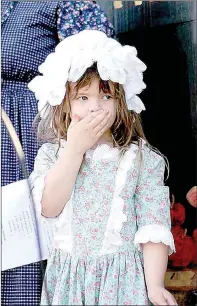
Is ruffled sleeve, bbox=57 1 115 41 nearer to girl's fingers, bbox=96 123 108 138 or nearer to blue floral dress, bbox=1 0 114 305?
blue floral dress, bbox=1 0 114 305

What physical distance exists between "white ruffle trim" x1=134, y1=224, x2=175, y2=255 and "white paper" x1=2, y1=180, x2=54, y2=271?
21cm

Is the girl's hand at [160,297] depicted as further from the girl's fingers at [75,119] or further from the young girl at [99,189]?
the girl's fingers at [75,119]

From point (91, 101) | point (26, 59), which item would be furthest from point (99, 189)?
point (26, 59)

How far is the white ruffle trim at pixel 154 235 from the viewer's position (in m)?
1.24

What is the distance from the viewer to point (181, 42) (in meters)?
1.64

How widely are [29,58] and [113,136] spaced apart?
32cm

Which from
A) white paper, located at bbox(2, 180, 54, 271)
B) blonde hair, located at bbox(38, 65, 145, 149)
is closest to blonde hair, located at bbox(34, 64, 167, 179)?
blonde hair, located at bbox(38, 65, 145, 149)

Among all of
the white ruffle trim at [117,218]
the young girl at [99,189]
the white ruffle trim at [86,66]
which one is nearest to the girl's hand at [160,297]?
the young girl at [99,189]

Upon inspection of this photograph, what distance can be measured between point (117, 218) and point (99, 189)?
7 cm

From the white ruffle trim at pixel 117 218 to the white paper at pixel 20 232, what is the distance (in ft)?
0.52

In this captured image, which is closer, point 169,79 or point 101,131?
point 101,131

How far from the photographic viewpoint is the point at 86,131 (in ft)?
4.09

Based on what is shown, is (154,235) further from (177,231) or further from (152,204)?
(177,231)

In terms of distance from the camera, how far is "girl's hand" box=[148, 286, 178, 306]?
Result: 121 centimetres
